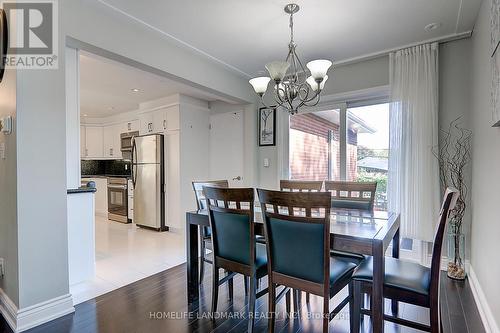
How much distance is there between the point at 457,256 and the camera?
9.16 feet

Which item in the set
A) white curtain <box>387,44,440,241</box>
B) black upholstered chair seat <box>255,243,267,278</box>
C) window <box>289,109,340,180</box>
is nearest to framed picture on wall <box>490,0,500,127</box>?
white curtain <box>387,44,440,241</box>

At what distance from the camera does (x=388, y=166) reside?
3.28 meters

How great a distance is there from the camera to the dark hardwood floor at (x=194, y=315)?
6.48 feet

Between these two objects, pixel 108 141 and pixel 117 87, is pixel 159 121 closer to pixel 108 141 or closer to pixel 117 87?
pixel 117 87

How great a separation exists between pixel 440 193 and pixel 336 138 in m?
1.42

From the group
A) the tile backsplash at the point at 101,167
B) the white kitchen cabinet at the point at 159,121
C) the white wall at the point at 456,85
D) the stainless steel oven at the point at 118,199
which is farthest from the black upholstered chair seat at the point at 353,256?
the tile backsplash at the point at 101,167

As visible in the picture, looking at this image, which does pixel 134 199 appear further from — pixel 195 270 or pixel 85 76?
pixel 195 270

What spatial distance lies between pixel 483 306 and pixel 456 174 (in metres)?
1.34

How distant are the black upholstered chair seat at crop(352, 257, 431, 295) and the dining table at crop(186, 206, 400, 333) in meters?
0.09

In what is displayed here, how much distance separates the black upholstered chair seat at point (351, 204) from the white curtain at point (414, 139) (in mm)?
809

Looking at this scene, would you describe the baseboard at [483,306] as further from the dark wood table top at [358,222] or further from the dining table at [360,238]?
the dark wood table top at [358,222]

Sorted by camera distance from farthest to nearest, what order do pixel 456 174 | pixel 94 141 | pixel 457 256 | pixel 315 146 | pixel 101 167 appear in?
1. pixel 101 167
2. pixel 94 141
3. pixel 315 146
4. pixel 456 174
5. pixel 457 256

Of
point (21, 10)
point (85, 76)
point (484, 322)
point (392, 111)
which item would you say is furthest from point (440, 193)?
point (85, 76)

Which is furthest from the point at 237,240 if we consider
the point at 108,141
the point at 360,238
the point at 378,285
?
the point at 108,141
